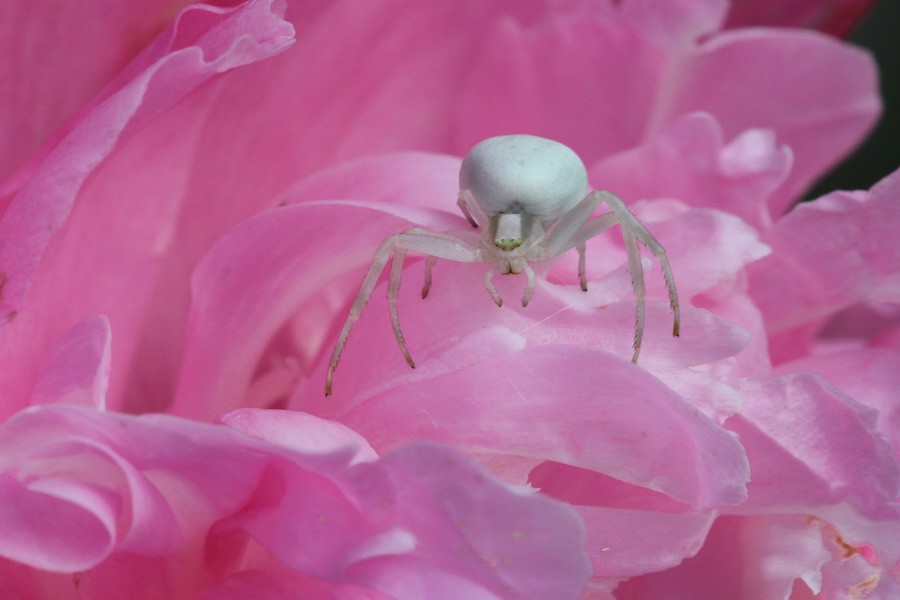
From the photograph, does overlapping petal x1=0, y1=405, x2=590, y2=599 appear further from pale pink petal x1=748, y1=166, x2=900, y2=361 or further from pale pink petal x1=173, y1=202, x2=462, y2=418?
pale pink petal x1=748, y1=166, x2=900, y2=361

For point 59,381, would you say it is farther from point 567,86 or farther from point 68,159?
point 567,86

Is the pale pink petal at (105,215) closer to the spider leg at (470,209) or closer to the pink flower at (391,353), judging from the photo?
the pink flower at (391,353)

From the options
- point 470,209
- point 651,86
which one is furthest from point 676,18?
point 470,209

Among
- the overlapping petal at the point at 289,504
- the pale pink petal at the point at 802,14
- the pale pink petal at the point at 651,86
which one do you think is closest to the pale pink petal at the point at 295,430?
the overlapping petal at the point at 289,504

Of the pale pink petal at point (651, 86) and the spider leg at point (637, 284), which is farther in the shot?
the pale pink petal at point (651, 86)

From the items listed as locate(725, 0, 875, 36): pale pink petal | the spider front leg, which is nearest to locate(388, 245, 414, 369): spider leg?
the spider front leg

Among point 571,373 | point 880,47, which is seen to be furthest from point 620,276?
point 880,47
